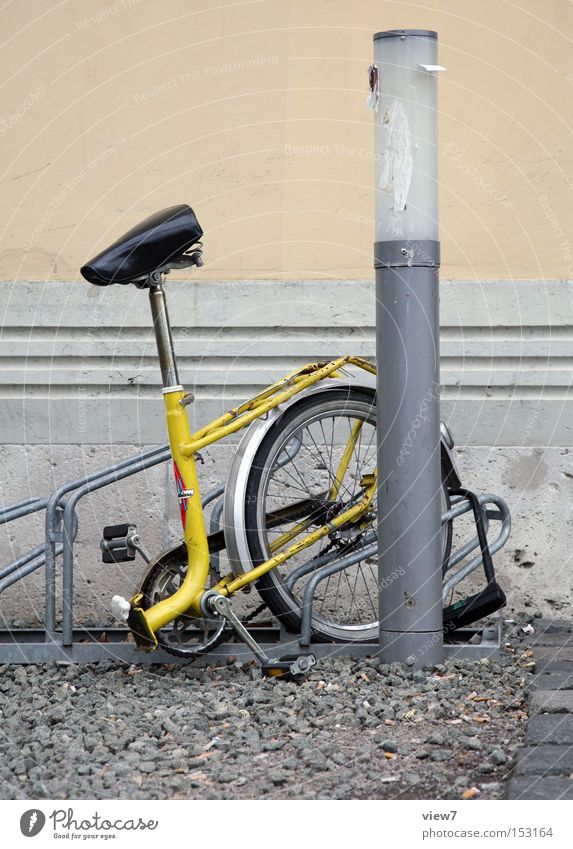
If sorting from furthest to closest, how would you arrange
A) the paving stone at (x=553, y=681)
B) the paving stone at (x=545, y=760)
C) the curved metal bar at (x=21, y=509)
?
the curved metal bar at (x=21, y=509)
the paving stone at (x=553, y=681)
the paving stone at (x=545, y=760)

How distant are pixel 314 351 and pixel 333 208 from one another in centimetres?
62

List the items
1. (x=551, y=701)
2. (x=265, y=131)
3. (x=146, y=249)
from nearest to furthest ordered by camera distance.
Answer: (x=551, y=701) < (x=146, y=249) < (x=265, y=131)

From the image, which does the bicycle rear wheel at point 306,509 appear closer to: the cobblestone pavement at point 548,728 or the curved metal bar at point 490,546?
the curved metal bar at point 490,546

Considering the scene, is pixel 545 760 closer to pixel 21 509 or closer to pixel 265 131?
pixel 21 509

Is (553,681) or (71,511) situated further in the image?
(71,511)

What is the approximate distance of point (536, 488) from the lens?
5086 mm

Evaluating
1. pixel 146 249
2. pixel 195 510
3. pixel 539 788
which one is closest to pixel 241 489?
pixel 195 510

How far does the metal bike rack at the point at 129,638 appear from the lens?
416 centimetres

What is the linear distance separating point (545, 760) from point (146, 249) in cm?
200

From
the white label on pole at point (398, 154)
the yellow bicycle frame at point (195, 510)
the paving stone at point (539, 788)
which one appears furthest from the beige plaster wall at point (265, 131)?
the paving stone at point (539, 788)

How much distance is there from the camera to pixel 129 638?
174 inches

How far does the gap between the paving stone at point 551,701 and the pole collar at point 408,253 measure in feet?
4.53

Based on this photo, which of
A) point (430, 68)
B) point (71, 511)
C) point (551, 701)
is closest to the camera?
point (551, 701)

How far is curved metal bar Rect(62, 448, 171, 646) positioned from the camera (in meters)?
4.18
